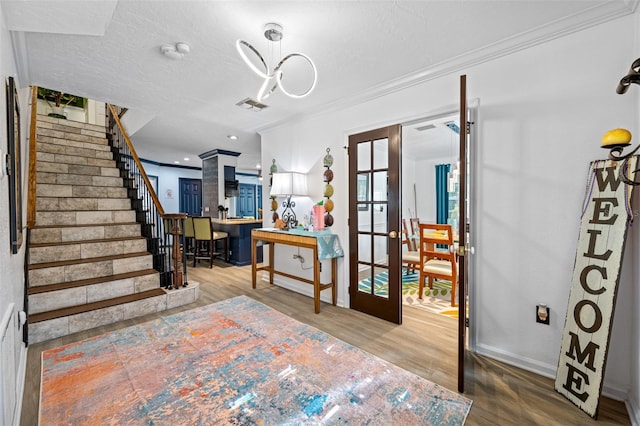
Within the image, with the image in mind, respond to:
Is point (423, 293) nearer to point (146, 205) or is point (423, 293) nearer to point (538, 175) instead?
point (538, 175)

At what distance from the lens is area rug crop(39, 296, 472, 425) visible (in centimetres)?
162

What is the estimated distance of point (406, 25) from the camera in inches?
77.5

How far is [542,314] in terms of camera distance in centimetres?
206

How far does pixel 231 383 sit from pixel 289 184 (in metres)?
2.39

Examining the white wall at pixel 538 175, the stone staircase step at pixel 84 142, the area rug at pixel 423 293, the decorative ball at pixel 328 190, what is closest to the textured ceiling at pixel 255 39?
the white wall at pixel 538 175

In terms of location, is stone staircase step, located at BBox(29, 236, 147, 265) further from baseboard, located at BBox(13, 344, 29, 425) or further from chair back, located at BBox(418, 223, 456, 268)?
chair back, located at BBox(418, 223, 456, 268)

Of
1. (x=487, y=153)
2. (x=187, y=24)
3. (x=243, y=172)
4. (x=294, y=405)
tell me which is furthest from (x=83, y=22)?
(x=243, y=172)

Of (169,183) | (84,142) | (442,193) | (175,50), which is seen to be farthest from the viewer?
(169,183)

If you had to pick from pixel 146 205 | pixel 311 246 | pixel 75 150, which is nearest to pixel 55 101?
pixel 75 150

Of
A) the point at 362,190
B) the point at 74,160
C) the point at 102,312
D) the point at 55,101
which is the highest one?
the point at 55,101

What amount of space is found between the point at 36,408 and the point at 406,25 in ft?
11.3

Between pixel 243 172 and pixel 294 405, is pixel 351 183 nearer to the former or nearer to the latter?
pixel 294 405

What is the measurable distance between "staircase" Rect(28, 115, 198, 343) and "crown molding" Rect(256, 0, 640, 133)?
3340 millimetres

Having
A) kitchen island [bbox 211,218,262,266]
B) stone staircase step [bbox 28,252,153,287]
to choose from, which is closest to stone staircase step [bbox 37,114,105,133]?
kitchen island [bbox 211,218,262,266]
